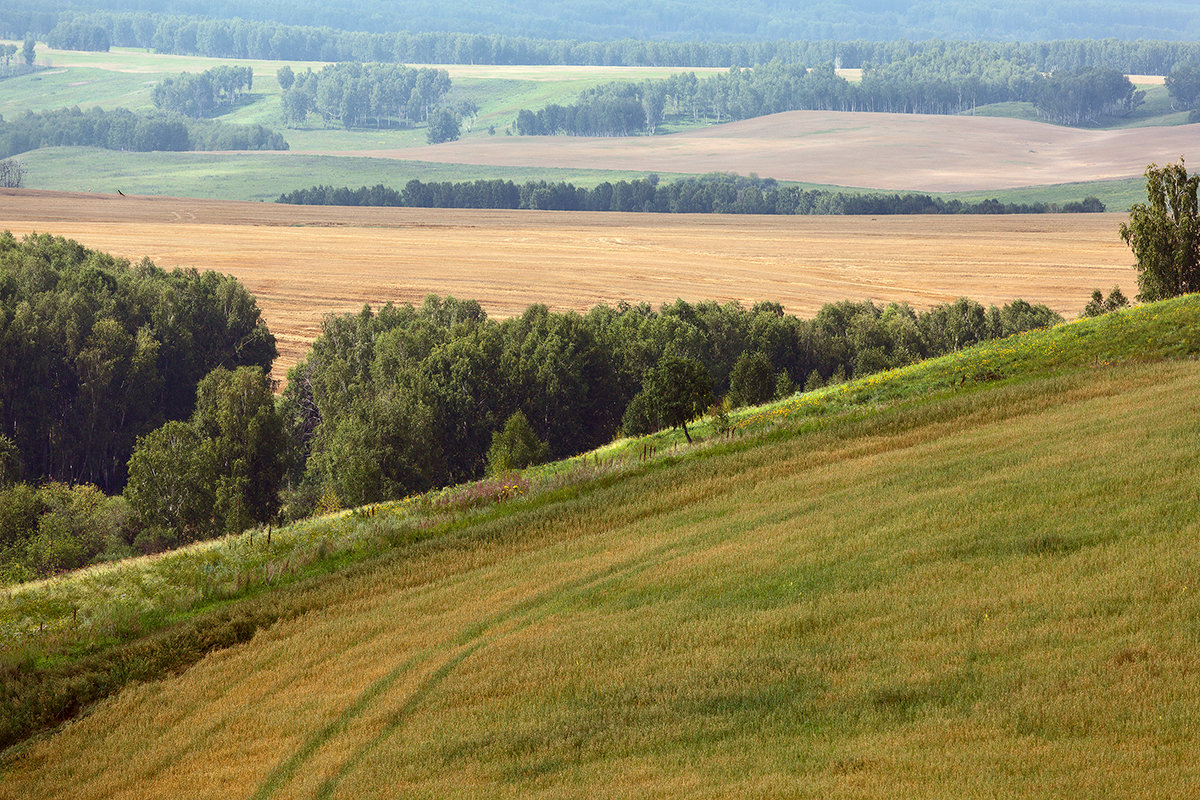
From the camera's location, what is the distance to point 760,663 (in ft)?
55.6

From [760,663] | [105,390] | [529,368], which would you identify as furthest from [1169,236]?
[105,390]

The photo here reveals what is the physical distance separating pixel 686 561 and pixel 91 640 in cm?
1177

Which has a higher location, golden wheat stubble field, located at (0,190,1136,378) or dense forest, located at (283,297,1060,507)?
golden wheat stubble field, located at (0,190,1136,378)

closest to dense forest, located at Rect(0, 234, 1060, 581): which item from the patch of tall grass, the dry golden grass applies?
the patch of tall grass

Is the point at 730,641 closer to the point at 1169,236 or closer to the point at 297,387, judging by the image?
the point at 1169,236

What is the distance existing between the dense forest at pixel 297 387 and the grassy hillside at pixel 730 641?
22702 millimetres

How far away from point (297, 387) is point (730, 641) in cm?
6846

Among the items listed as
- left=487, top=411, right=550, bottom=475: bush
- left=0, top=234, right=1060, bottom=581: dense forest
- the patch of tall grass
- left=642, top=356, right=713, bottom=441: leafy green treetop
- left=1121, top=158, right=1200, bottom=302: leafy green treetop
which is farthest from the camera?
left=487, top=411, right=550, bottom=475: bush

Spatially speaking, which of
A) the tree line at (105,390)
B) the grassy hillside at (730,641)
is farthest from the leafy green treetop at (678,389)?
the tree line at (105,390)

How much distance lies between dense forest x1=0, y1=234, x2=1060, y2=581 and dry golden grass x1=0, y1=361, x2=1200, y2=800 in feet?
81.9

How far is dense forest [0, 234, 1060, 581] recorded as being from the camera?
59.9 metres

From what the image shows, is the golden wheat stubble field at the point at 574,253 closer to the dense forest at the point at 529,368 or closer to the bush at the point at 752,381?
the dense forest at the point at 529,368

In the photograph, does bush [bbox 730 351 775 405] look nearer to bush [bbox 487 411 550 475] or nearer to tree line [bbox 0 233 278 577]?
bush [bbox 487 411 550 475]

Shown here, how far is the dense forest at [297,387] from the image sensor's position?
196 ft
